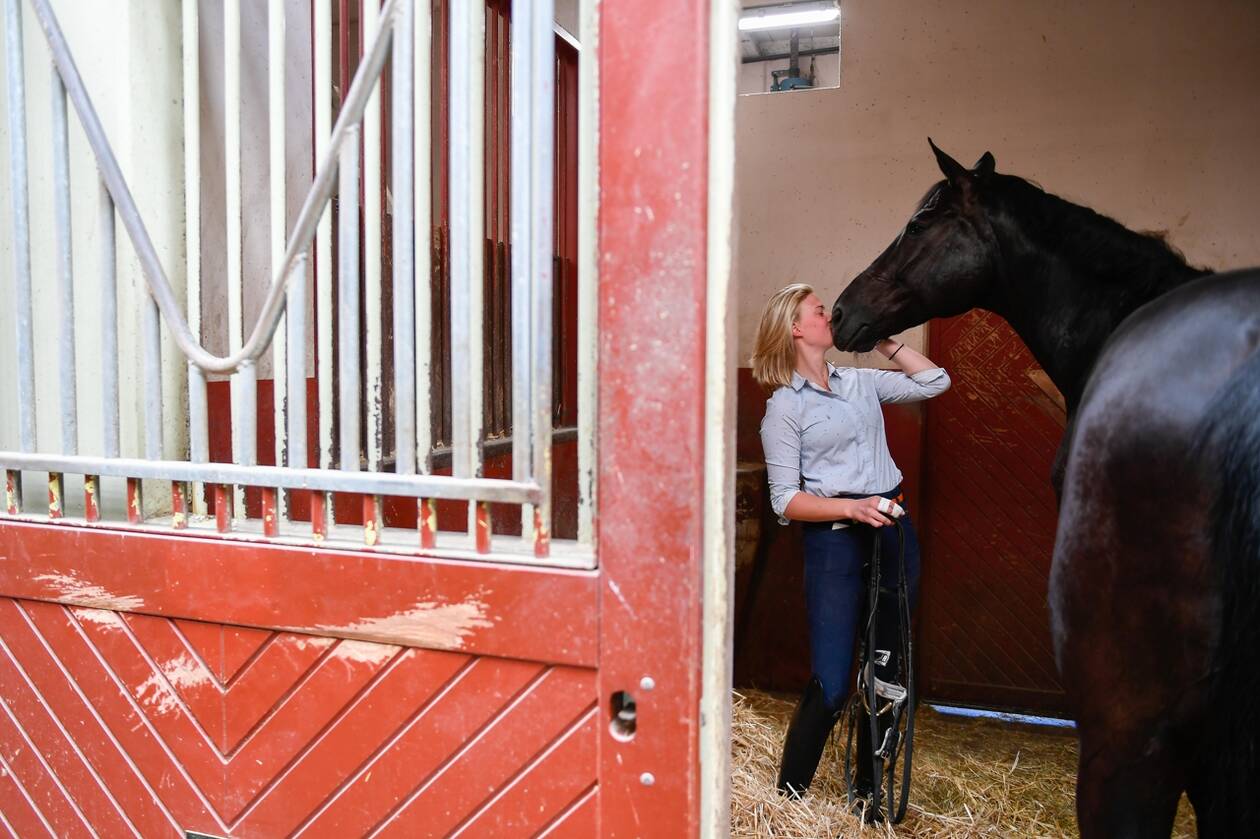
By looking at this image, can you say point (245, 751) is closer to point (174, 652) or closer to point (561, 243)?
point (174, 652)

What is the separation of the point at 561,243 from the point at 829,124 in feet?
4.73

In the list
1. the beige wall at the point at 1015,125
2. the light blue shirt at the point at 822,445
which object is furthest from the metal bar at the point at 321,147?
the beige wall at the point at 1015,125

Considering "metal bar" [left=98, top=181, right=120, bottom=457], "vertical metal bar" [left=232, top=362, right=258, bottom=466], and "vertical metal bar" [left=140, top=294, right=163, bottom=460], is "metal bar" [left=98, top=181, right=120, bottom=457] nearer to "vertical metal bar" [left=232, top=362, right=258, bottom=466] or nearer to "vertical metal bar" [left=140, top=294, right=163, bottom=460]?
"vertical metal bar" [left=140, top=294, right=163, bottom=460]

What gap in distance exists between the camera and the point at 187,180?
4.80 ft

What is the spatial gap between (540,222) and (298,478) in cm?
48

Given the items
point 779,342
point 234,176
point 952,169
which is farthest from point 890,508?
point 234,176

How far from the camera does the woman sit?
2.54 meters

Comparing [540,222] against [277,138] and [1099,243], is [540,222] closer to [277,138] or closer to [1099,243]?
[277,138]

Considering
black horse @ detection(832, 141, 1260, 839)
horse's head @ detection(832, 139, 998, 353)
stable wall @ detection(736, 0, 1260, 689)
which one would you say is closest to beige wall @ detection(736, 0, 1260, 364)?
stable wall @ detection(736, 0, 1260, 689)

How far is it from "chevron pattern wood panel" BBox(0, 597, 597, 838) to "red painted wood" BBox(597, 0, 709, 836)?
0.31 ft

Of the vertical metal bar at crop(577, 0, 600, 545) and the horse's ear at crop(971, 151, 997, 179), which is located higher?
the horse's ear at crop(971, 151, 997, 179)

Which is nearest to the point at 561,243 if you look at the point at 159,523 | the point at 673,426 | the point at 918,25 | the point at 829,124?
the point at 829,124

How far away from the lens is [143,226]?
133 cm

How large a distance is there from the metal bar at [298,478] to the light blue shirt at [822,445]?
1.48 metres
